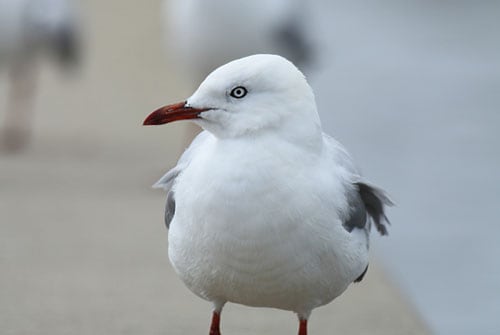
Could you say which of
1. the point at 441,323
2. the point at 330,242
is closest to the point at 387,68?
the point at 441,323

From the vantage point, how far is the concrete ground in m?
5.79

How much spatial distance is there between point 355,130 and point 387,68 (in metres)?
2.65

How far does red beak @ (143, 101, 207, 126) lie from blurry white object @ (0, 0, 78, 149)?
5.63m

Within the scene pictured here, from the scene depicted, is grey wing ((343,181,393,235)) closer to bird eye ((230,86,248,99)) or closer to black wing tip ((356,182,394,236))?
black wing tip ((356,182,394,236))

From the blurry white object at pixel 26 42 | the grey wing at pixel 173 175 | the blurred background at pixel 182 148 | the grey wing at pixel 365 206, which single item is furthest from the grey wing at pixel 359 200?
the blurry white object at pixel 26 42

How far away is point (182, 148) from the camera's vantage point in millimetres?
9930

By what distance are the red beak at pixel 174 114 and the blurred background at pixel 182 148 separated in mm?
1501

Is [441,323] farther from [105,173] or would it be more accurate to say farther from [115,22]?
[115,22]

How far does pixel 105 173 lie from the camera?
9.27 m

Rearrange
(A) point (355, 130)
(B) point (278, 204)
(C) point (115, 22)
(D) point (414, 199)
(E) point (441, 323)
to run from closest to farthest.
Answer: (B) point (278, 204) < (E) point (441, 323) < (D) point (414, 199) < (A) point (355, 130) < (C) point (115, 22)

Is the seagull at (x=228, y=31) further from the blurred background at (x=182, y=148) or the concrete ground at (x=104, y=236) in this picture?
the concrete ground at (x=104, y=236)

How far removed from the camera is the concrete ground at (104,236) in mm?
5793

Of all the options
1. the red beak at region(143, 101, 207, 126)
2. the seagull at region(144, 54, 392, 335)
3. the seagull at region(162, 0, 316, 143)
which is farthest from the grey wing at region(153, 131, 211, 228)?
the seagull at region(162, 0, 316, 143)

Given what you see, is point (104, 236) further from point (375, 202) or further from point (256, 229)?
point (256, 229)
